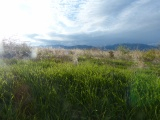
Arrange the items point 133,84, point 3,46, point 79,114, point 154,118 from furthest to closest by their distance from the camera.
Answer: point 3,46, point 133,84, point 79,114, point 154,118

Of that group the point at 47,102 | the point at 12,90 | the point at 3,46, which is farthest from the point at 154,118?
the point at 3,46

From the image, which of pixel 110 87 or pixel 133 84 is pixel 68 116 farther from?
pixel 133 84

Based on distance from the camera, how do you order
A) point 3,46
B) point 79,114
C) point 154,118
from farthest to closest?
point 3,46, point 79,114, point 154,118

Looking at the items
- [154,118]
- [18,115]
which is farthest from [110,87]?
[18,115]

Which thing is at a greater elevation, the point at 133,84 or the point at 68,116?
the point at 133,84

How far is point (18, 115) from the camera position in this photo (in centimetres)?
381

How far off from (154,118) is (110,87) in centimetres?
128

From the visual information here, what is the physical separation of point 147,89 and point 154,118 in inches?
38.9

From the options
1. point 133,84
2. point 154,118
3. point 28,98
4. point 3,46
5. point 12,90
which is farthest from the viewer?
point 3,46

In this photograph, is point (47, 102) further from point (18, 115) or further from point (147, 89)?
point (147, 89)

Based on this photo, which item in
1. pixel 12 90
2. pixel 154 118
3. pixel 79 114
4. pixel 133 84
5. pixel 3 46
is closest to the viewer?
pixel 154 118

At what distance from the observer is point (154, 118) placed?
149 inches

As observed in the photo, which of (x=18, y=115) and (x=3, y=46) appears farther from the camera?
(x=3, y=46)

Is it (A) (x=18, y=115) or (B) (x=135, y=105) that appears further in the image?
(B) (x=135, y=105)
